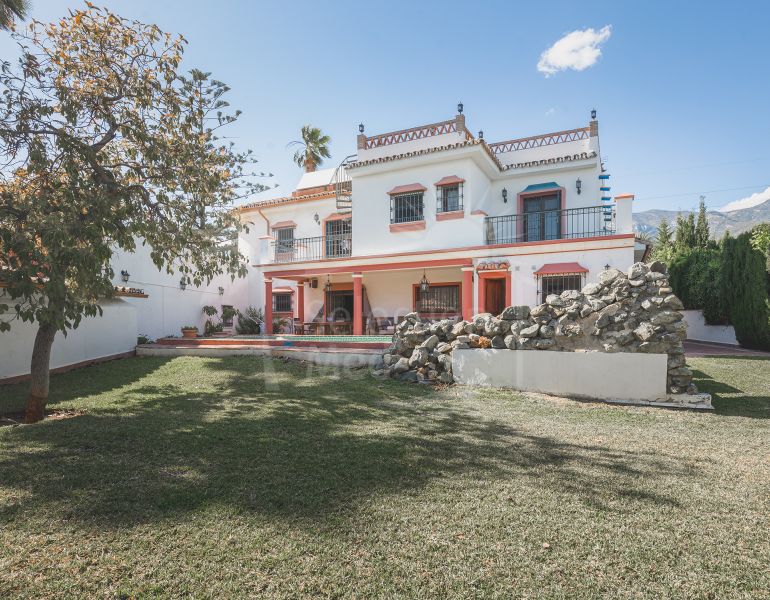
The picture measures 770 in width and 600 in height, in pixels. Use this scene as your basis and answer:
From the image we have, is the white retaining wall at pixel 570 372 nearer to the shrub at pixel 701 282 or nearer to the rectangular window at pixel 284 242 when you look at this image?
the shrub at pixel 701 282

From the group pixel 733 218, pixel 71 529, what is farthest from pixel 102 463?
pixel 733 218

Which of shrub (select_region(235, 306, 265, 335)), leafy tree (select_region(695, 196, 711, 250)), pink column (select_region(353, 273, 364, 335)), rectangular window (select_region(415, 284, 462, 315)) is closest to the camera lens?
pink column (select_region(353, 273, 364, 335))

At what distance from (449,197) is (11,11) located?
1109 centimetres

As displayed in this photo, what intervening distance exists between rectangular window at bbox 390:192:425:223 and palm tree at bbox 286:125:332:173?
38.3 ft

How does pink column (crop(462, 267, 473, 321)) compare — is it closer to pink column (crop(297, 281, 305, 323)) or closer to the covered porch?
the covered porch

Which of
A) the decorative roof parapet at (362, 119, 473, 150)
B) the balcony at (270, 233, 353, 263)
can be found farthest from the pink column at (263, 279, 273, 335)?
the decorative roof parapet at (362, 119, 473, 150)

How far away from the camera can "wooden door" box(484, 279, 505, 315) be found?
13.8 m

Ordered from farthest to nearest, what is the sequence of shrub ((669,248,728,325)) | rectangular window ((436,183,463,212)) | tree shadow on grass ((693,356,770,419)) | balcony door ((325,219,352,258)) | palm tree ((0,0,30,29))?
balcony door ((325,219,352,258)) < shrub ((669,248,728,325)) < rectangular window ((436,183,463,212)) < tree shadow on grass ((693,356,770,419)) < palm tree ((0,0,30,29))

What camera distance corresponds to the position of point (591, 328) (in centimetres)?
705

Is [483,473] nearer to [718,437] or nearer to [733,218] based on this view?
[718,437]

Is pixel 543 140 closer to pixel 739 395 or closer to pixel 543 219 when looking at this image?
pixel 543 219

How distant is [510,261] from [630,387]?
20.5ft

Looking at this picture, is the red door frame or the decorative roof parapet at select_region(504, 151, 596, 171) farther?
the decorative roof parapet at select_region(504, 151, 596, 171)

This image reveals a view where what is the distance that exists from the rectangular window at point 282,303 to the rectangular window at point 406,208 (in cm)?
682
